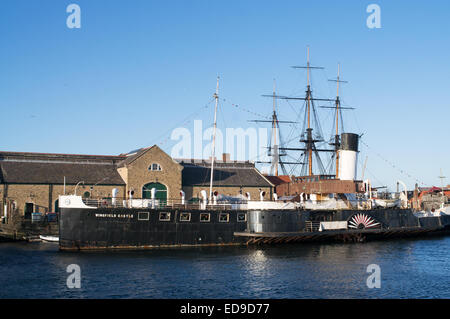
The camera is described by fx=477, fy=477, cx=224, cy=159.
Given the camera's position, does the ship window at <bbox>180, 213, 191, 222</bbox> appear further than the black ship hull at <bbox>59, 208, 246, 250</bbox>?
Yes

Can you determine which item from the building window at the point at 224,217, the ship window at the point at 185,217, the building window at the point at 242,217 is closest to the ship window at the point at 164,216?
the ship window at the point at 185,217

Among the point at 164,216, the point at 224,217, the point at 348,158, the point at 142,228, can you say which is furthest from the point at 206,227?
the point at 348,158

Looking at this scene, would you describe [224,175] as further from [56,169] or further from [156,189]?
[56,169]

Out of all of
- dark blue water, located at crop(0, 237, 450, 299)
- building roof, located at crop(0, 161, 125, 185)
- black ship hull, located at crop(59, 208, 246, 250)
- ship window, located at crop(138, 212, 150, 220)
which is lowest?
dark blue water, located at crop(0, 237, 450, 299)

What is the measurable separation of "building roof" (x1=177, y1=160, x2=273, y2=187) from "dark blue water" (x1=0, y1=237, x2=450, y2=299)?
2276 centimetres

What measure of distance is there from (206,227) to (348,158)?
2468cm

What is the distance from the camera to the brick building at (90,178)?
2235 inches

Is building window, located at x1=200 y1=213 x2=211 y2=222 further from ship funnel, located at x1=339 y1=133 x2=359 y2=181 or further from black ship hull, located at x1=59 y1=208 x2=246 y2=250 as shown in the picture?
ship funnel, located at x1=339 y1=133 x2=359 y2=181

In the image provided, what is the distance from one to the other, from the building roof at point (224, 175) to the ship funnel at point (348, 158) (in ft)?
42.9

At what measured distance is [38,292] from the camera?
86.7 ft

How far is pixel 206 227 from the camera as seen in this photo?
4600 centimetres

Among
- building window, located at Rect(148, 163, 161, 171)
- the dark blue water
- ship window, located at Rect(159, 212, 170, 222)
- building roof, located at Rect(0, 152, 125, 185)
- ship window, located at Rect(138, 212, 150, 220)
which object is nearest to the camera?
the dark blue water

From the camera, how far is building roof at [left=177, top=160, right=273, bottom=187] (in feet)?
219

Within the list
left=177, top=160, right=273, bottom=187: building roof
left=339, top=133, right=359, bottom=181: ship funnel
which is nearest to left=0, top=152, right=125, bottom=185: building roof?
left=177, top=160, right=273, bottom=187: building roof
